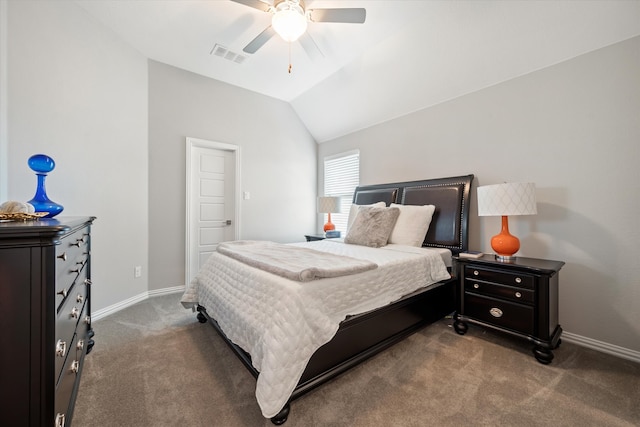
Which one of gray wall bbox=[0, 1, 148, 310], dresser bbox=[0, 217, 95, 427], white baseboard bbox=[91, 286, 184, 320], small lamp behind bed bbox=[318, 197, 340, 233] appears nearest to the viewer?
dresser bbox=[0, 217, 95, 427]

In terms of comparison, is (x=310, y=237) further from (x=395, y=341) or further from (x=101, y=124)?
(x=101, y=124)

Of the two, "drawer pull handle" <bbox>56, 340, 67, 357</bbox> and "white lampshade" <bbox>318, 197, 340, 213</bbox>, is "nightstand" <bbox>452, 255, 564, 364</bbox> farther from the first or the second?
"drawer pull handle" <bbox>56, 340, 67, 357</bbox>

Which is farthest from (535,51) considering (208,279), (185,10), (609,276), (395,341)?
(208,279)

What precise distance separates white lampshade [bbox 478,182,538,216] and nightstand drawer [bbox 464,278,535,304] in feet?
1.99

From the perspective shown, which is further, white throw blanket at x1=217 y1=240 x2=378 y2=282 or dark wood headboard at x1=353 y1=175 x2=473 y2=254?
dark wood headboard at x1=353 y1=175 x2=473 y2=254

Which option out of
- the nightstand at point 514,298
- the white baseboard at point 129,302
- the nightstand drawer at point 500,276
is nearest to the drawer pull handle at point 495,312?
the nightstand at point 514,298

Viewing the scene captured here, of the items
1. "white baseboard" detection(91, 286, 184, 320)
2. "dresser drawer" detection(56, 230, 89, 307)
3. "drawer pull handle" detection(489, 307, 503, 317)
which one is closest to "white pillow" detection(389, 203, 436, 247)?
"drawer pull handle" detection(489, 307, 503, 317)

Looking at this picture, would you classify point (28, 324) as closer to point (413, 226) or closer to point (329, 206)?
point (413, 226)

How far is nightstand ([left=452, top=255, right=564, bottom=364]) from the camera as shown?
191 cm

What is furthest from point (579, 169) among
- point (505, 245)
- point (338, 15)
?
point (338, 15)

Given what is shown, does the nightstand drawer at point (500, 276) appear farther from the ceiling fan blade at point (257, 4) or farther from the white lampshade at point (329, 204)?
the ceiling fan blade at point (257, 4)

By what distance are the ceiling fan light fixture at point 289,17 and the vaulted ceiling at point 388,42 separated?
1.39 feet

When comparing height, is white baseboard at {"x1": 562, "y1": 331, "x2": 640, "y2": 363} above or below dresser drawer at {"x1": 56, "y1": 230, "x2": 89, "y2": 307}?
below

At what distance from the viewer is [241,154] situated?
4.07 metres
